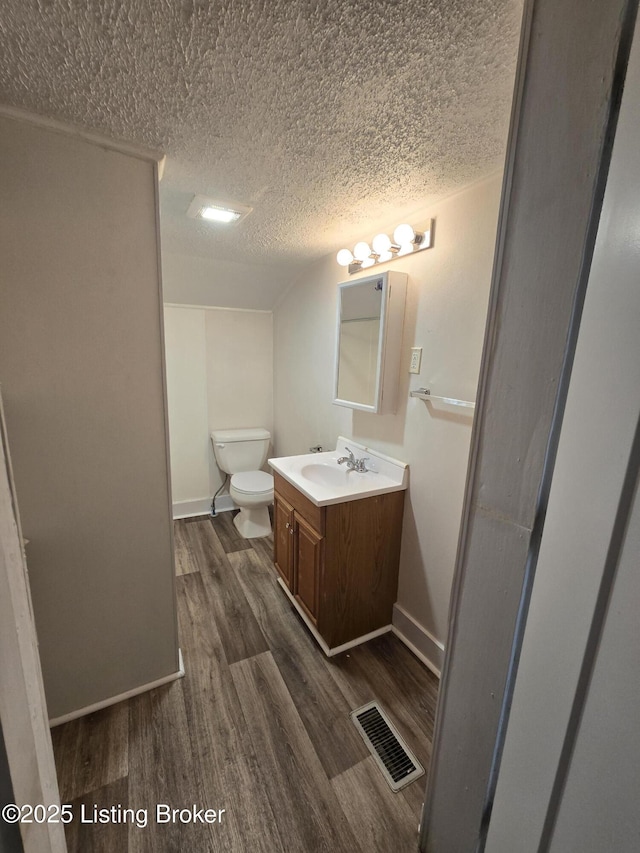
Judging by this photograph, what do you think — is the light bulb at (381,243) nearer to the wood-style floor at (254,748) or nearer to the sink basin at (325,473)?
the sink basin at (325,473)

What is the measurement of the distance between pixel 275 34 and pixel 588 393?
95cm

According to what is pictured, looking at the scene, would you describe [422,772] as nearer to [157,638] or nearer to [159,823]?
[159,823]

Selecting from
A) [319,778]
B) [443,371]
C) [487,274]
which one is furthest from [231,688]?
[487,274]

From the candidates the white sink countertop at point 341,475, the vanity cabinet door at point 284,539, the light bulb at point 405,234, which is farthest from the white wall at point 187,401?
the light bulb at point 405,234

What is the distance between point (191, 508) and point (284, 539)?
1412 millimetres

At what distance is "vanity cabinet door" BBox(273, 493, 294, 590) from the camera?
1937 millimetres

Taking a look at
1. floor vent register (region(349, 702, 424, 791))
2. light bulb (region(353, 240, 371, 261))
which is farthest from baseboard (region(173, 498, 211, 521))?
light bulb (region(353, 240, 371, 261))

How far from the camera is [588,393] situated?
53cm

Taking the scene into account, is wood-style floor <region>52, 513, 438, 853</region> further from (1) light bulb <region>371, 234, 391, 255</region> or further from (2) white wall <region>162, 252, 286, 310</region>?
(2) white wall <region>162, 252, 286, 310</region>

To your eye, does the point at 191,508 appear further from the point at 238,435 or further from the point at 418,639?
the point at 418,639

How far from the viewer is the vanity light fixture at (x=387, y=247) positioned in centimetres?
154

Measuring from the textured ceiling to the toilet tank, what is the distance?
6.47 ft

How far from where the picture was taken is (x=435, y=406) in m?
1.55

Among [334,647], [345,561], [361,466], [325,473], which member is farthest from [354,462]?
[334,647]
